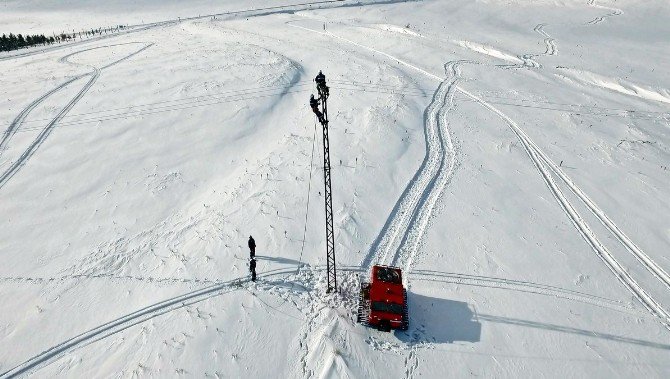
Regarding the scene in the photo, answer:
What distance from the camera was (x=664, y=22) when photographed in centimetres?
6844

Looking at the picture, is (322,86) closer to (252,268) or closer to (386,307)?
(252,268)

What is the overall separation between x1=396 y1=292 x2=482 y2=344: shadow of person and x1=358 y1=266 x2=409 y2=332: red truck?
565 millimetres

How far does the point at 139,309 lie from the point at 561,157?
96.8 ft

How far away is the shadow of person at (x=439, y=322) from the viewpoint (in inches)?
670

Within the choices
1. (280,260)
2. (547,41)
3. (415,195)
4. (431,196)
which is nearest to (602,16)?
(547,41)

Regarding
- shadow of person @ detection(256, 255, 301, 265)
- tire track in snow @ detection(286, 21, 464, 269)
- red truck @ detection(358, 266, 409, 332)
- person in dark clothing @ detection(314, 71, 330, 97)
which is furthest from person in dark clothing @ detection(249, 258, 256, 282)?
person in dark clothing @ detection(314, 71, 330, 97)

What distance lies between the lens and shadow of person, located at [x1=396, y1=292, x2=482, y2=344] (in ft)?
55.8

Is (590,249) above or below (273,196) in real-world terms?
below

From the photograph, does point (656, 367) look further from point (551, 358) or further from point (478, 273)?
point (478, 273)

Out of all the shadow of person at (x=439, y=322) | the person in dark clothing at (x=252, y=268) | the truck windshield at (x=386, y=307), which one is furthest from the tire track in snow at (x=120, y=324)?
the shadow of person at (x=439, y=322)

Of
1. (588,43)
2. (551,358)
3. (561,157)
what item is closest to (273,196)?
(551,358)

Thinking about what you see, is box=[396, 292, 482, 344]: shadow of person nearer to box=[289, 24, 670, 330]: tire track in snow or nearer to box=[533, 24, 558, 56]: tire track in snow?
box=[289, 24, 670, 330]: tire track in snow

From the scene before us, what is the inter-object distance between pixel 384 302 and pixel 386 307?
0.22m

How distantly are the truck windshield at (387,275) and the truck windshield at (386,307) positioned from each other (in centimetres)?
125
